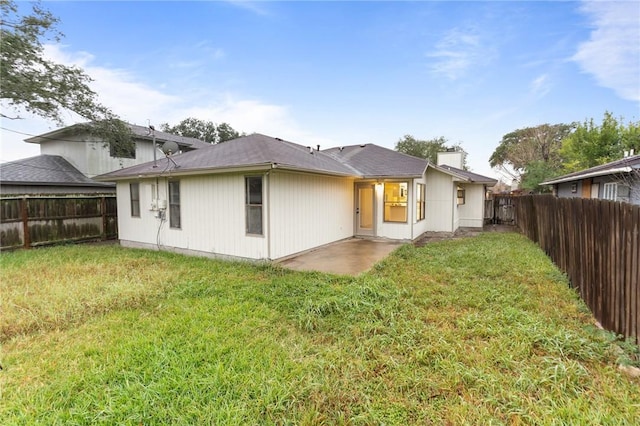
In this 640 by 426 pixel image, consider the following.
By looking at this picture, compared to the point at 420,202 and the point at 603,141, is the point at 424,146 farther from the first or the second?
the point at 420,202

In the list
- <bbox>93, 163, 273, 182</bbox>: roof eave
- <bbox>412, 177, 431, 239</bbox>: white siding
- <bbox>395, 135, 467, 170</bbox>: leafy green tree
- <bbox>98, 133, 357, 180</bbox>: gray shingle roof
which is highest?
<bbox>395, 135, 467, 170</bbox>: leafy green tree

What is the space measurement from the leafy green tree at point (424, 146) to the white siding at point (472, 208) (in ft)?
61.5

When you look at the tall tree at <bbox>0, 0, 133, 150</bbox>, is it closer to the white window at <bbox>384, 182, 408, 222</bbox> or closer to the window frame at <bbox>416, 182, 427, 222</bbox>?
the white window at <bbox>384, 182, 408, 222</bbox>

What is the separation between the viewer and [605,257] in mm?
3756

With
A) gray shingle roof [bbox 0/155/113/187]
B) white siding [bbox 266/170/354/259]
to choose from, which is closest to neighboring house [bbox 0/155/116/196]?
gray shingle roof [bbox 0/155/113/187]

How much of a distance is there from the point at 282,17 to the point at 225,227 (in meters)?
7.71

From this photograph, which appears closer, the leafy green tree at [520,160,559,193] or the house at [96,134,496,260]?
the house at [96,134,496,260]

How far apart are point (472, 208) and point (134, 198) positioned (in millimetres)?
15628

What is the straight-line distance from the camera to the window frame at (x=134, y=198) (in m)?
10.2

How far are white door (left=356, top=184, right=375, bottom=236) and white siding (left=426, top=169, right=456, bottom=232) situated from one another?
2.75 metres

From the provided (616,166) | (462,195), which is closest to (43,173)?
(462,195)

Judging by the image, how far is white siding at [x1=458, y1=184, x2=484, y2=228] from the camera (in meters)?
15.2

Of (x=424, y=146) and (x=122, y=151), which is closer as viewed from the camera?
(x=122, y=151)

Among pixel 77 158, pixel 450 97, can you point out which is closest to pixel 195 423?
pixel 450 97
